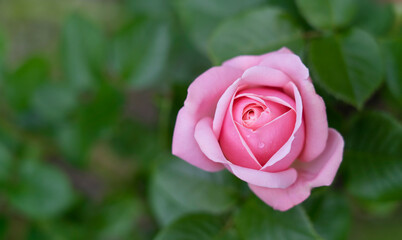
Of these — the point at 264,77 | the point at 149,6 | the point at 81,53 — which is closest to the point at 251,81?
the point at 264,77

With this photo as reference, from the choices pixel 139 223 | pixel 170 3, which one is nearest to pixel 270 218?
pixel 170 3

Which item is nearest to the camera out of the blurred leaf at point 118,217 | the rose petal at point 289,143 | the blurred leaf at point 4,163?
the rose petal at point 289,143

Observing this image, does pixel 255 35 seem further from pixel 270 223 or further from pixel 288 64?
pixel 270 223

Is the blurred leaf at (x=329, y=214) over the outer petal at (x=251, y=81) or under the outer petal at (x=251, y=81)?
under

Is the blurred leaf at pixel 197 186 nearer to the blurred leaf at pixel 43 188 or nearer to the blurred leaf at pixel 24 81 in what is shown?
the blurred leaf at pixel 43 188

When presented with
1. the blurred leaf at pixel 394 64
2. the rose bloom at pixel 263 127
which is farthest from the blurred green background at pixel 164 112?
the rose bloom at pixel 263 127

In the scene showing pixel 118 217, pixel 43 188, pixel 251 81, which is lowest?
pixel 118 217

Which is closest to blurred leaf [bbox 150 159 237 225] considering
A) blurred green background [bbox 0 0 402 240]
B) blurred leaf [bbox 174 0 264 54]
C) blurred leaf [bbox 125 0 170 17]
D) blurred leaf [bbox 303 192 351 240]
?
blurred green background [bbox 0 0 402 240]
